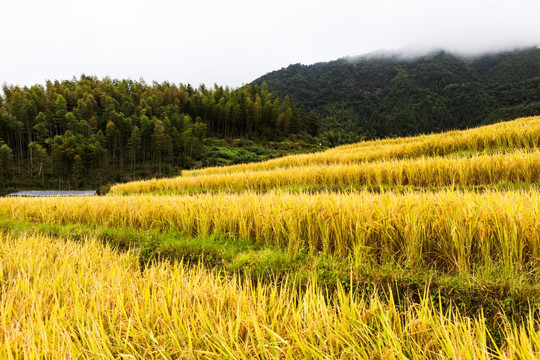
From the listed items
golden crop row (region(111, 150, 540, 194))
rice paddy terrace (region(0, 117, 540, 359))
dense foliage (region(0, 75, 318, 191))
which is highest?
dense foliage (region(0, 75, 318, 191))

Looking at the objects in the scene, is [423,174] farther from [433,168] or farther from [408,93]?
[408,93]

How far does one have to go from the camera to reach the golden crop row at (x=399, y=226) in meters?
2.35

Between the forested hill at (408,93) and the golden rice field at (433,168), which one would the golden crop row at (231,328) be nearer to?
the golden rice field at (433,168)

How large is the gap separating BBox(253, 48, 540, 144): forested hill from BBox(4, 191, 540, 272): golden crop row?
75289 mm

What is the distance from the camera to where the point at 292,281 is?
2275 mm

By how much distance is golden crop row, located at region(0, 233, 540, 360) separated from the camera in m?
1.18

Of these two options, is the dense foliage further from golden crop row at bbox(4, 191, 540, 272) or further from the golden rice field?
golden crop row at bbox(4, 191, 540, 272)

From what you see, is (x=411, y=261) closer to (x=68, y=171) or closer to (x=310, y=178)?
(x=310, y=178)

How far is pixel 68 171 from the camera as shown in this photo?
43.5 meters

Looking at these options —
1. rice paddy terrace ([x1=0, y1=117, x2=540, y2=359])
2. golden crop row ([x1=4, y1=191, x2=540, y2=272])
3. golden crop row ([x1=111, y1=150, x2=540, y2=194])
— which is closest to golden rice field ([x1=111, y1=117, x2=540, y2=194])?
golden crop row ([x1=111, y1=150, x2=540, y2=194])

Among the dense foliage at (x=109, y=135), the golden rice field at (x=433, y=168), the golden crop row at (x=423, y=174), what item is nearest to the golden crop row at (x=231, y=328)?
the golden crop row at (x=423, y=174)

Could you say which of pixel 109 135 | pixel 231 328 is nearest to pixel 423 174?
pixel 231 328

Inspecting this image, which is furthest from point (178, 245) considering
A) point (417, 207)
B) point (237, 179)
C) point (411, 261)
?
point (237, 179)

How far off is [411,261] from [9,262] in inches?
166
